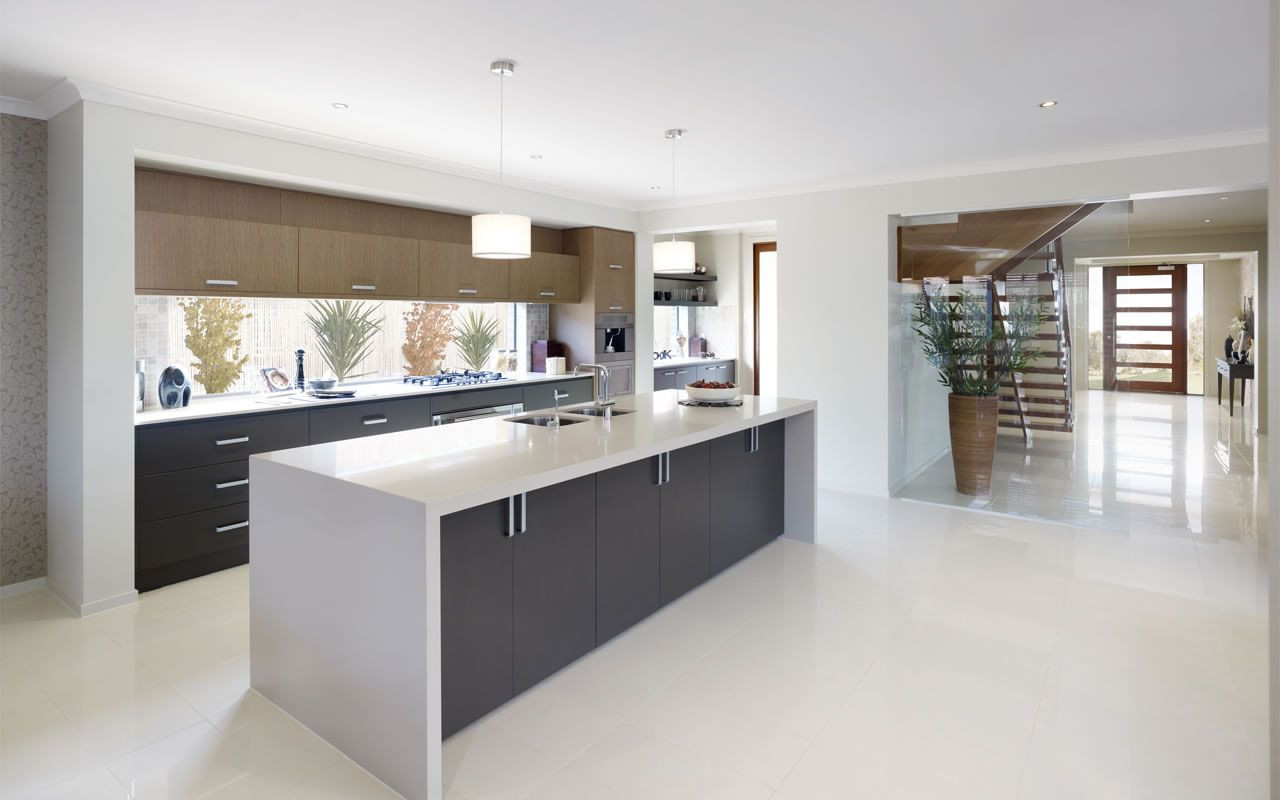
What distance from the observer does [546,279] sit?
19.9 ft

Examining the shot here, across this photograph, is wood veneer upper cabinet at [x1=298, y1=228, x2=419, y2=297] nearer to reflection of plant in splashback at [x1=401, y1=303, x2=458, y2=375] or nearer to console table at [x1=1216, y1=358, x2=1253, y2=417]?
reflection of plant in splashback at [x1=401, y1=303, x2=458, y2=375]

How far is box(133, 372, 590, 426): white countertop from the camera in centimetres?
374

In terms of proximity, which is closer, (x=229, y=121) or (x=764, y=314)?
(x=229, y=121)

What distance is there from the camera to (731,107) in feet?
12.3

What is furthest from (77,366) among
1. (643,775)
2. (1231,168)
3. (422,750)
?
(1231,168)

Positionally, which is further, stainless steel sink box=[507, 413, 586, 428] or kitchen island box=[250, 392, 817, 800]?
stainless steel sink box=[507, 413, 586, 428]

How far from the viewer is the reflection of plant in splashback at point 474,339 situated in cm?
604

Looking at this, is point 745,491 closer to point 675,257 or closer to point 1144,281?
point 675,257

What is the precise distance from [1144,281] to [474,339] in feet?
18.0

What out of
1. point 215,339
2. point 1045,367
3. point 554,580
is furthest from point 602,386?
point 1045,367

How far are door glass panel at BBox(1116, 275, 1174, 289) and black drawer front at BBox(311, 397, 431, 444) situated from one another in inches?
190

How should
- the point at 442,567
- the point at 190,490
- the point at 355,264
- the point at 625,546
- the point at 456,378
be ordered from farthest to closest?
1. the point at 456,378
2. the point at 355,264
3. the point at 190,490
4. the point at 625,546
5. the point at 442,567

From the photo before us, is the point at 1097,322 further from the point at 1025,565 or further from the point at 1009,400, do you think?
the point at 1025,565

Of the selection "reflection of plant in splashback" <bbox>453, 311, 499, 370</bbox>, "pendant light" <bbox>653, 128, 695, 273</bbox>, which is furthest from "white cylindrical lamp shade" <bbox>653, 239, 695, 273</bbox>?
"reflection of plant in splashback" <bbox>453, 311, 499, 370</bbox>
